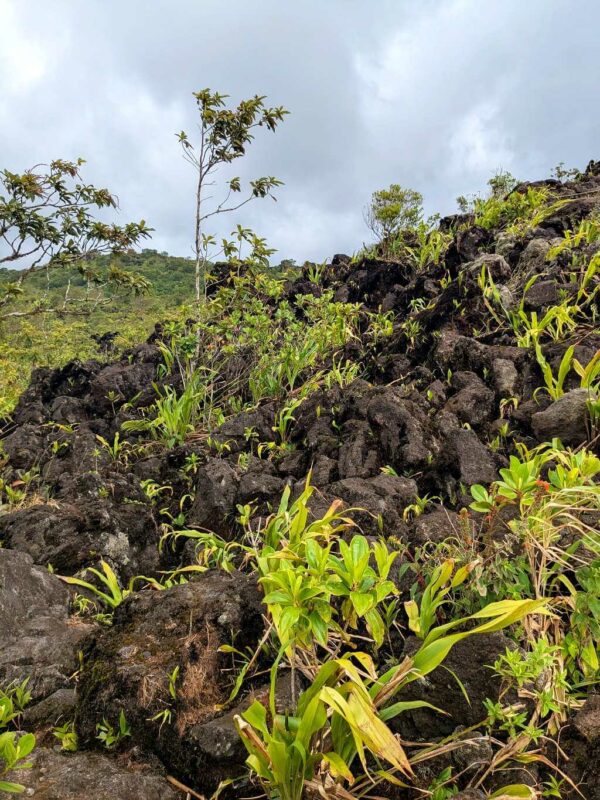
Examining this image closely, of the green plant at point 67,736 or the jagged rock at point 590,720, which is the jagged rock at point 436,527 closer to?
the jagged rock at point 590,720

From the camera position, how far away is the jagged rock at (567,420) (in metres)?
2.83

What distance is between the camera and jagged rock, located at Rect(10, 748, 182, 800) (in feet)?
4.83

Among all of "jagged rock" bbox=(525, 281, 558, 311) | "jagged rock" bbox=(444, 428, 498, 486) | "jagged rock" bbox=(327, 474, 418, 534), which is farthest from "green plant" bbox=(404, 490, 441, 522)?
"jagged rock" bbox=(525, 281, 558, 311)

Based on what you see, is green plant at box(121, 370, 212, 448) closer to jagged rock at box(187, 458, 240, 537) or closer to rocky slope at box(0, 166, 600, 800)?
rocky slope at box(0, 166, 600, 800)

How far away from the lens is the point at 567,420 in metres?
2.88

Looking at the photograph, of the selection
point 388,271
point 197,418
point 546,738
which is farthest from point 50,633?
point 388,271

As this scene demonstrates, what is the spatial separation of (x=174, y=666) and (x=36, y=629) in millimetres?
862

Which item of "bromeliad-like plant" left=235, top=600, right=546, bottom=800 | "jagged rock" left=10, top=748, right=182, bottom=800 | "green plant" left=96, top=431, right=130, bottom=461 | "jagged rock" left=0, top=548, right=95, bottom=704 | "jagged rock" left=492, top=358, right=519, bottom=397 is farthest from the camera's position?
"green plant" left=96, top=431, right=130, bottom=461

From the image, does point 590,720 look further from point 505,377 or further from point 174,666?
point 505,377

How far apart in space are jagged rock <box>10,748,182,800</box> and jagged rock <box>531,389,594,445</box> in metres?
2.67

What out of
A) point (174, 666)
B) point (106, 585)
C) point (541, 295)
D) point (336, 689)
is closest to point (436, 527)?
point (336, 689)

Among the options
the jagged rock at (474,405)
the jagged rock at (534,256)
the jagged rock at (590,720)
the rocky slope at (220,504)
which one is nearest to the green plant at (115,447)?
the rocky slope at (220,504)

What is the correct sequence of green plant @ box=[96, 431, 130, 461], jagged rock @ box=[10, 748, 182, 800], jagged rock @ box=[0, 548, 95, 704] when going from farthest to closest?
green plant @ box=[96, 431, 130, 461], jagged rock @ box=[0, 548, 95, 704], jagged rock @ box=[10, 748, 182, 800]

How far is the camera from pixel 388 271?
7.85 m
